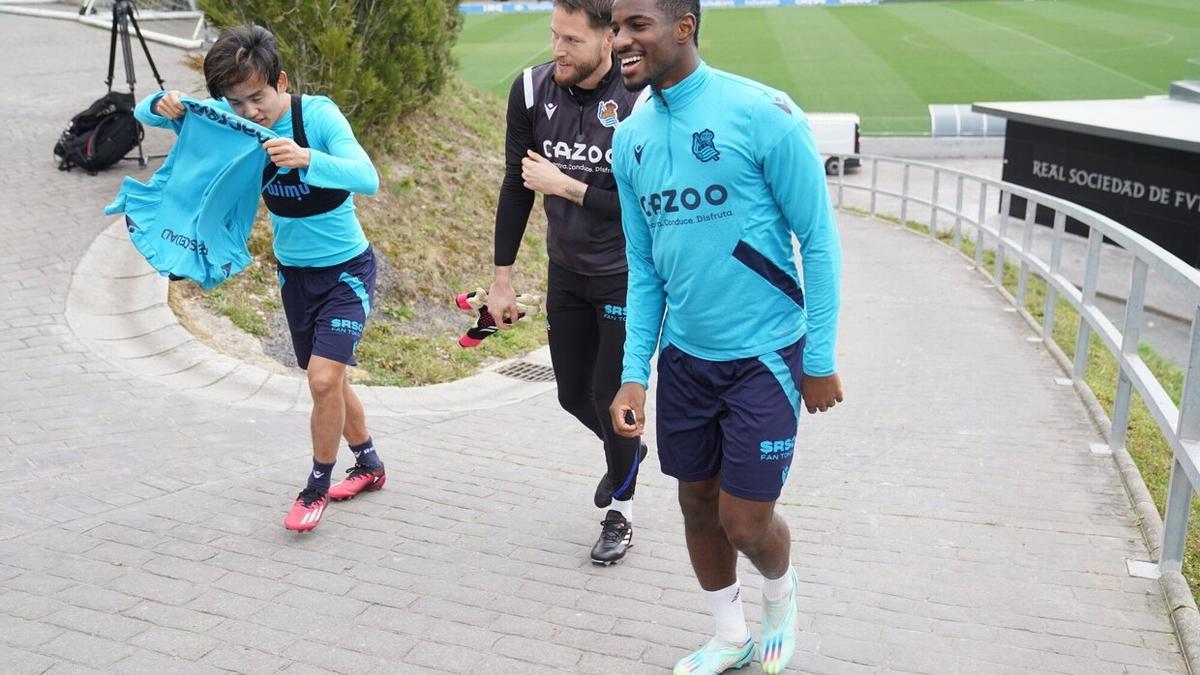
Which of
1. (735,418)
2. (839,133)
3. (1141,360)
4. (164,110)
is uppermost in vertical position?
(164,110)

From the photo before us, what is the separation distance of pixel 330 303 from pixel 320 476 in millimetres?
740

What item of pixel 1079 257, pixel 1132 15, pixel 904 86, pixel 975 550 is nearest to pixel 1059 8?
pixel 1132 15

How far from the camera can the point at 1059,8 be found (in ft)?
178

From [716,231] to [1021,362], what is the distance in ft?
18.2

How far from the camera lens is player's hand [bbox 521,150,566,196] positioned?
420 centimetres

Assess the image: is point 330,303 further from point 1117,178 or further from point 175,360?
point 1117,178

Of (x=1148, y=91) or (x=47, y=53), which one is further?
(x=1148, y=91)

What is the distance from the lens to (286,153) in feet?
13.7

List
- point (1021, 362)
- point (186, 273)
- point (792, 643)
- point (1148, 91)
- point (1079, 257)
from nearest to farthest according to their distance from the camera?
point (792, 643)
point (186, 273)
point (1021, 362)
point (1079, 257)
point (1148, 91)

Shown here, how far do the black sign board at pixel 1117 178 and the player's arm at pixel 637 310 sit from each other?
12076mm

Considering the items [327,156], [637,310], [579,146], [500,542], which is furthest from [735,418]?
[327,156]

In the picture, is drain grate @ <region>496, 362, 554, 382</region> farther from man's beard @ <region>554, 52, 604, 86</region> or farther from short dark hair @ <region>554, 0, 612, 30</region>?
short dark hair @ <region>554, 0, 612, 30</region>

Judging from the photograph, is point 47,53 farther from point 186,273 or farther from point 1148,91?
point 1148,91

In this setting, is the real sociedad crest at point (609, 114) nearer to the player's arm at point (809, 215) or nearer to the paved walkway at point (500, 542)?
the player's arm at point (809, 215)
